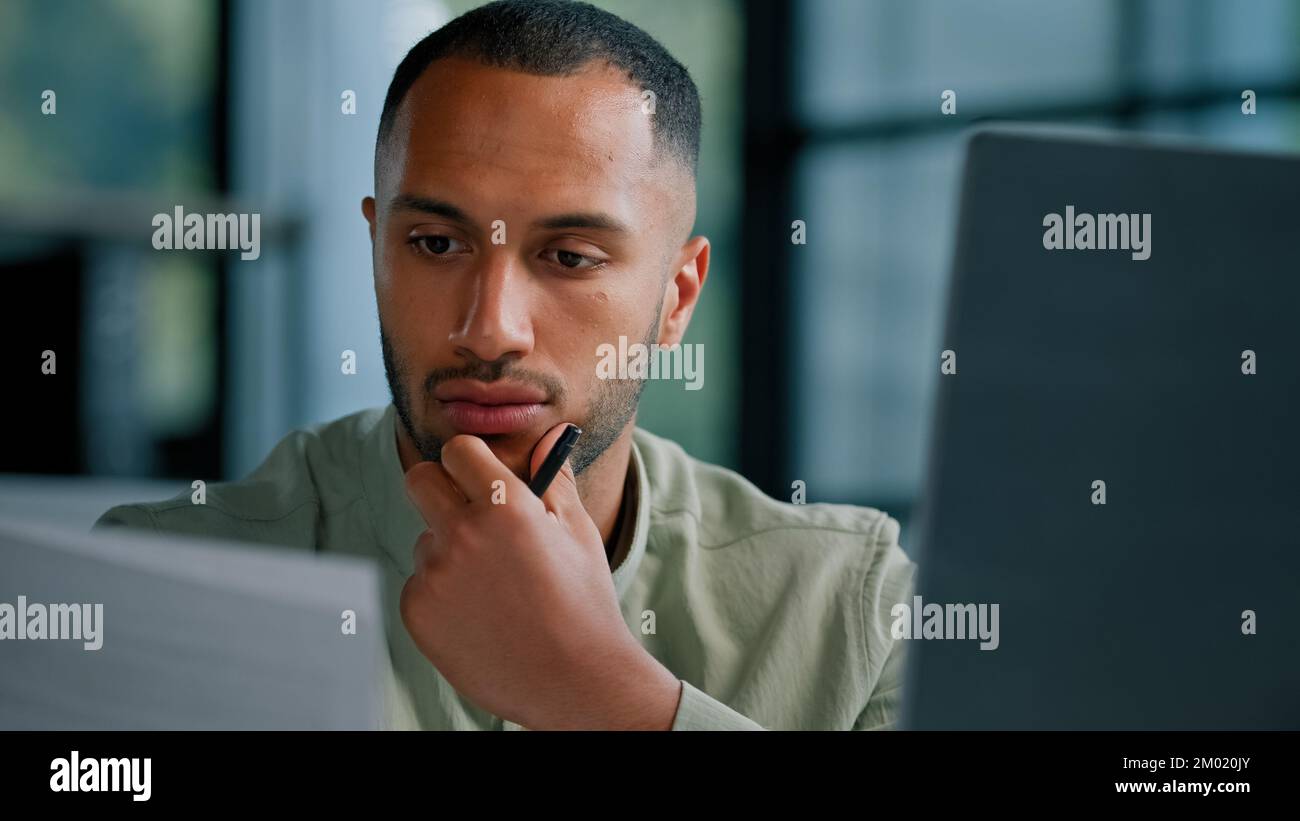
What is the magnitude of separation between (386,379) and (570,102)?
0.26 m

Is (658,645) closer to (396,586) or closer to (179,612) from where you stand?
(396,586)

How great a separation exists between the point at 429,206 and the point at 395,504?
22 cm

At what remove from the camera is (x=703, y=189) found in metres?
1.26

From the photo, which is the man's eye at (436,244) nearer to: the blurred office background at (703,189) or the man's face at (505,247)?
the man's face at (505,247)

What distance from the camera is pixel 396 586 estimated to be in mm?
769

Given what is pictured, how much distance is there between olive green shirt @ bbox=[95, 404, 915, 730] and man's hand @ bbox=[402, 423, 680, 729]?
92mm

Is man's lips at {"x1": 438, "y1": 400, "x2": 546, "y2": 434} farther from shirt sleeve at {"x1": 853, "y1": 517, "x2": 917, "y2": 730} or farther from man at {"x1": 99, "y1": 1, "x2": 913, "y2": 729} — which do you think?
shirt sleeve at {"x1": 853, "y1": 517, "x2": 917, "y2": 730}

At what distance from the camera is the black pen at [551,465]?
69cm

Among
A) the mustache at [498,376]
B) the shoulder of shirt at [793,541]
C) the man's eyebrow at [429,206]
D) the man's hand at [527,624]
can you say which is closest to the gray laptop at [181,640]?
the man's hand at [527,624]

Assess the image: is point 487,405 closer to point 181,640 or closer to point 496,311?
point 496,311

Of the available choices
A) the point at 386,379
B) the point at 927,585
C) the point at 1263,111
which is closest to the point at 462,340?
the point at 386,379

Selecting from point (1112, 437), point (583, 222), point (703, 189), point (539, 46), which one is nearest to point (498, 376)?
point (583, 222)

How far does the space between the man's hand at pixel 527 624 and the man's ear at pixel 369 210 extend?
11.1 inches

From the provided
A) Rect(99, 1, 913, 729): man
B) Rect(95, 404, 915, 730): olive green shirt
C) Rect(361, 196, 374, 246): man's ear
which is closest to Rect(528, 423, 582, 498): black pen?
Rect(99, 1, 913, 729): man
